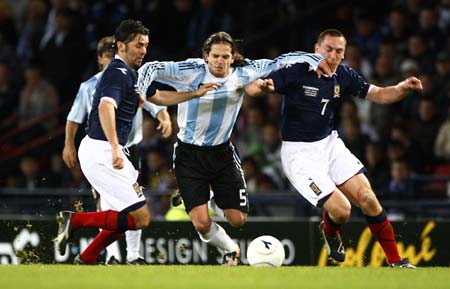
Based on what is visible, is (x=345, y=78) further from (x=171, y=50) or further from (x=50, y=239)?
(x=171, y=50)

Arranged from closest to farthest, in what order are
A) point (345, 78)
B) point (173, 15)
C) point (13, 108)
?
point (345, 78)
point (173, 15)
point (13, 108)

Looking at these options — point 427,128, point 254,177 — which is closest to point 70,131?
point 254,177

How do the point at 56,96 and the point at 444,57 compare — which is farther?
the point at 56,96

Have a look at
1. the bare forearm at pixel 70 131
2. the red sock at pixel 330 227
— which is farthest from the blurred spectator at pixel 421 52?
the bare forearm at pixel 70 131

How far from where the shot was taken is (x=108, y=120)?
34.3ft

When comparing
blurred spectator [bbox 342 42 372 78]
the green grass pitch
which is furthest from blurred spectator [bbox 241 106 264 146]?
the green grass pitch

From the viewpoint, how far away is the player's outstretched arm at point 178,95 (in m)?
11.1

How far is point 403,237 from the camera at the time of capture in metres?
14.2

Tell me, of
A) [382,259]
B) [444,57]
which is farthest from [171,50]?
[382,259]

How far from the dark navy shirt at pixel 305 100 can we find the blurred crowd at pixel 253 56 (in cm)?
344

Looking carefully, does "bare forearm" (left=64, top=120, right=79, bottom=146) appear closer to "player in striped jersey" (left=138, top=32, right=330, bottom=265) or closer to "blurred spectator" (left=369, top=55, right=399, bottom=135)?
"player in striped jersey" (left=138, top=32, right=330, bottom=265)

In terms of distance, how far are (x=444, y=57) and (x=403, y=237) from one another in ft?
9.57

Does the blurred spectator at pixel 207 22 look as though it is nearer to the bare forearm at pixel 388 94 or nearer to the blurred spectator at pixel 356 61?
the blurred spectator at pixel 356 61

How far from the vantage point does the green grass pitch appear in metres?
8.99
